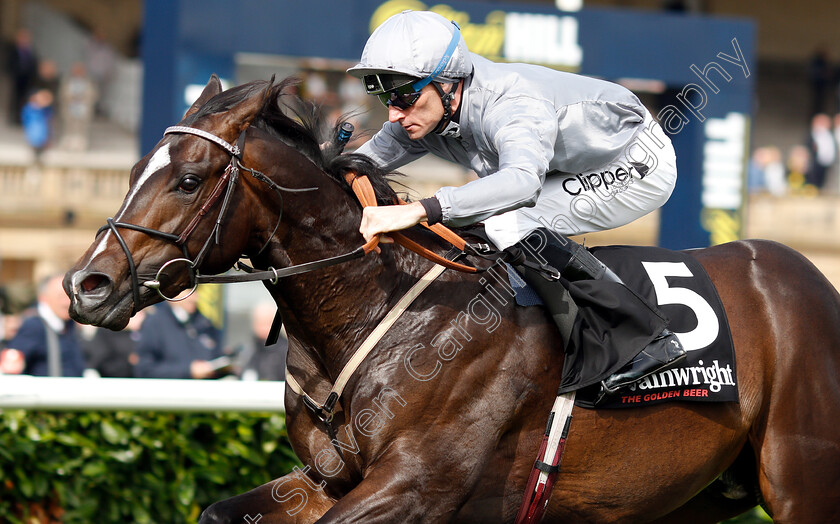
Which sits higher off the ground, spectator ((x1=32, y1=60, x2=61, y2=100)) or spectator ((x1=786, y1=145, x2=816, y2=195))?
spectator ((x1=32, y1=60, x2=61, y2=100))

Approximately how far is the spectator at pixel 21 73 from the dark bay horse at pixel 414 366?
60.0 feet

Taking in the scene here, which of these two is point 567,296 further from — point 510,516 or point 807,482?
point 807,482

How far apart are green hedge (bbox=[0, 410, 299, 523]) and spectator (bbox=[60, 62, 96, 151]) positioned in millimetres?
14658

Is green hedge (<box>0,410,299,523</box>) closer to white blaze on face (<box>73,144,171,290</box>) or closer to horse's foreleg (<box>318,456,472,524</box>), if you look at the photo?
horse's foreleg (<box>318,456,472,524</box>)

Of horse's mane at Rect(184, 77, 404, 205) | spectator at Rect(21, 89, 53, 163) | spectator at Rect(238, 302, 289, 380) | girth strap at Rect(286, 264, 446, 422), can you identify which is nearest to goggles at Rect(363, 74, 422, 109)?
horse's mane at Rect(184, 77, 404, 205)

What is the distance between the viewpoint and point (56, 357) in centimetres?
633

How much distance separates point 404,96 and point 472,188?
47 centimetres

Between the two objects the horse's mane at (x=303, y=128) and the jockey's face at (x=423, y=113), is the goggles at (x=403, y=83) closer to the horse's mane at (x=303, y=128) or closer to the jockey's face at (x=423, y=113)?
the jockey's face at (x=423, y=113)

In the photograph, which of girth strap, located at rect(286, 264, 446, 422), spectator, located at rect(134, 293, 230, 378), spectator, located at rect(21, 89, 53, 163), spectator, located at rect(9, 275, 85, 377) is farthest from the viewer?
spectator, located at rect(21, 89, 53, 163)

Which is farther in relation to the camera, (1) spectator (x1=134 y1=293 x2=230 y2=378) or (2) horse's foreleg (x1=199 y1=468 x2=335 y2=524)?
(1) spectator (x1=134 y1=293 x2=230 y2=378)

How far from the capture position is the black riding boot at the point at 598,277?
3.09 metres

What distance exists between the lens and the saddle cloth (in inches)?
125

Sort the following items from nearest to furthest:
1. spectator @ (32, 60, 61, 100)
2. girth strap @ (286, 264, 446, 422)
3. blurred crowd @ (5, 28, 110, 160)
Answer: girth strap @ (286, 264, 446, 422), blurred crowd @ (5, 28, 110, 160), spectator @ (32, 60, 61, 100)

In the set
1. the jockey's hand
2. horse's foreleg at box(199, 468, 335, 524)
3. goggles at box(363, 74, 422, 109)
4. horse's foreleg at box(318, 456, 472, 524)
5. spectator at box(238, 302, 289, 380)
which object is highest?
goggles at box(363, 74, 422, 109)
